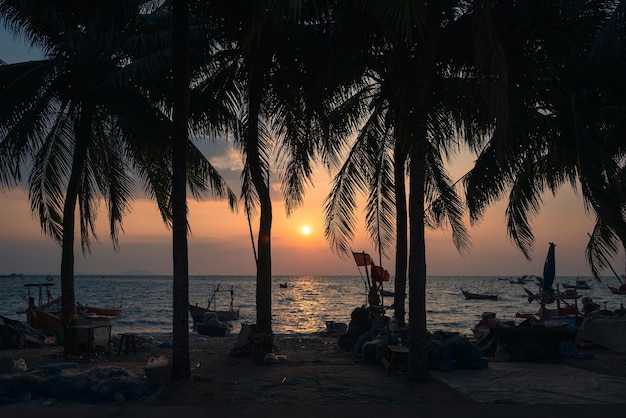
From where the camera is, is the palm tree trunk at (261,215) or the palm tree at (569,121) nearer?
the palm tree at (569,121)

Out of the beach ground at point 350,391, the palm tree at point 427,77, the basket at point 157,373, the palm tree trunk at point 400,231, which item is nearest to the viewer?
the beach ground at point 350,391

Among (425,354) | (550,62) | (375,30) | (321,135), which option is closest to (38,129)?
(321,135)

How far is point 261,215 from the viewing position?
54.8 ft

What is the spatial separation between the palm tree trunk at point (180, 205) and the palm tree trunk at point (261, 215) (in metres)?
4.40

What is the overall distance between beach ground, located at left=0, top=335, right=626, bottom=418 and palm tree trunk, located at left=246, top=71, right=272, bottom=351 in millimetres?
1500

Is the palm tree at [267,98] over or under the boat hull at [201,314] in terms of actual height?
over

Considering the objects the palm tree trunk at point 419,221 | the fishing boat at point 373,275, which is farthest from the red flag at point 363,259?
the palm tree trunk at point 419,221

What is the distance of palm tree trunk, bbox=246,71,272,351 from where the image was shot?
16391 mm

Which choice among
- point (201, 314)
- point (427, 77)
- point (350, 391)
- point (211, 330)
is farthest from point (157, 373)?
point (201, 314)

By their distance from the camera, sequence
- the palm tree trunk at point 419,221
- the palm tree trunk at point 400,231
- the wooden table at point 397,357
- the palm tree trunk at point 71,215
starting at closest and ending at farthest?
the palm tree trunk at point 419,221 → the wooden table at point 397,357 → the palm tree trunk at point 71,215 → the palm tree trunk at point 400,231

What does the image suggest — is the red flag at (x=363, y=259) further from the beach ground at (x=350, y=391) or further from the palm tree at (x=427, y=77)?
the palm tree at (x=427, y=77)

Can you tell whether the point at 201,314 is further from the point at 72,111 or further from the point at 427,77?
the point at 427,77

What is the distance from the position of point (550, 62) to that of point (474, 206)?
5.34 meters

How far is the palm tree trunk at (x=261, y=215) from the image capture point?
1639 cm
